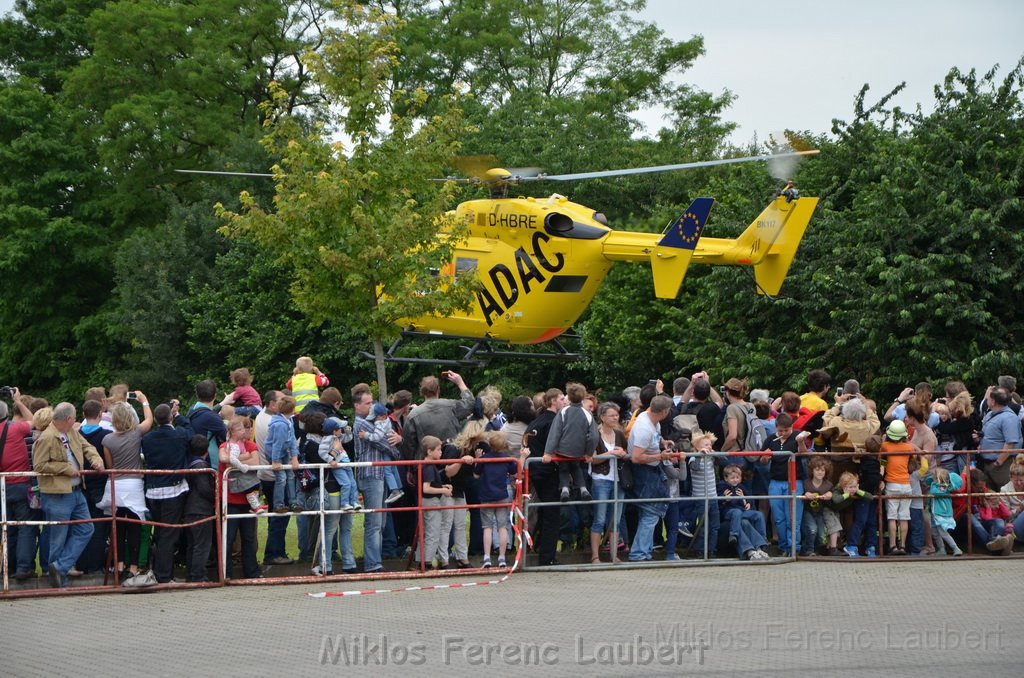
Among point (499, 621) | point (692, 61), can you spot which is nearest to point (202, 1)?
point (692, 61)

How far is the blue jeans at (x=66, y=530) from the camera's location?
39.6ft

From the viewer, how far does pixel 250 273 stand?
3953 cm

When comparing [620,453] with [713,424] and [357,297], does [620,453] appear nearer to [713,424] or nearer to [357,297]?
[713,424]

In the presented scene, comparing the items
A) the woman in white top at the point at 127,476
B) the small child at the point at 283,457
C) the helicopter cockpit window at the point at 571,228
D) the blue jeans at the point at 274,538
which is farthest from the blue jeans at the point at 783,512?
the helicopter cockpit window at the point at 571,228

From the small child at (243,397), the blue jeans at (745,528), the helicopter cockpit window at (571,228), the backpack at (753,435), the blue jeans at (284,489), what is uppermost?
the helicopter cockpit window at (571,228)

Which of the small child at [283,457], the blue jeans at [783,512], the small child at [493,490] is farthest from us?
the blue jeans at [783,512]

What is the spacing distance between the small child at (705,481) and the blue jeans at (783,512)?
65cm

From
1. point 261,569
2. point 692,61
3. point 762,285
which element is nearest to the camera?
point 261,569

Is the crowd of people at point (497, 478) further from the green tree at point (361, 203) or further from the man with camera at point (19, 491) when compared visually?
the green tree at point (361, 203)

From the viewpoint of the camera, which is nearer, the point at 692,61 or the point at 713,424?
the point at 713,424

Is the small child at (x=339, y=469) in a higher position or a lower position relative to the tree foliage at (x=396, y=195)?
lower

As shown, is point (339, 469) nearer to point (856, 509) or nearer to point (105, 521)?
point (105, 521)

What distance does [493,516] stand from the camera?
13258 millimetres

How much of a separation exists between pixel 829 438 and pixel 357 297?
32.0ft
